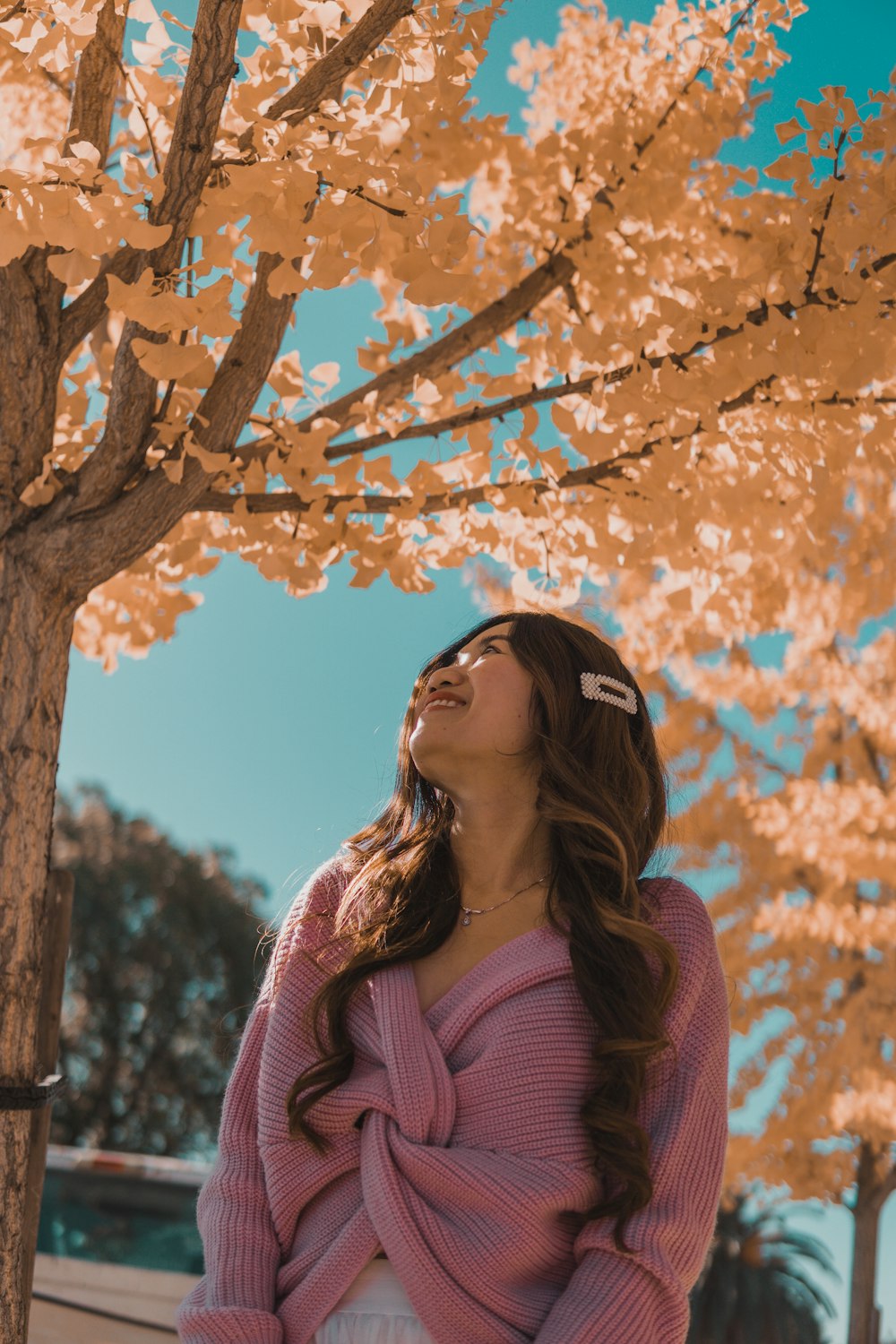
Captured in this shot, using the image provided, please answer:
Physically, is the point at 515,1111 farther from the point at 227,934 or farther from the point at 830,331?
the point at 227,934

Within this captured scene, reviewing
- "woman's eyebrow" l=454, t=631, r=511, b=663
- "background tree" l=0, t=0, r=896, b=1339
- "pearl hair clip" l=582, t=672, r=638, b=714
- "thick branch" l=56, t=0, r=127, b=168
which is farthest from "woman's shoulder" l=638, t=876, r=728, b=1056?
"thick branch" l=56, t=0, r=127, b=168

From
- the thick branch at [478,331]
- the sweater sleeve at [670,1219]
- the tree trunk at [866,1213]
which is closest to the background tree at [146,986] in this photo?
the tree trunk at [866,1213]

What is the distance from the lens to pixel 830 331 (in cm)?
226

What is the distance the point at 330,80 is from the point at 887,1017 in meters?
5.37

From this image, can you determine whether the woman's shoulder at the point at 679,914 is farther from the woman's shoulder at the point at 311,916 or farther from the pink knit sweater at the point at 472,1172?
the woman's shoulder at the point at 311,916

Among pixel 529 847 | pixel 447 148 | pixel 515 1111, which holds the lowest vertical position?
pixel 515 1111

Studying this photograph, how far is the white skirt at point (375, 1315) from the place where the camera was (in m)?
1.56

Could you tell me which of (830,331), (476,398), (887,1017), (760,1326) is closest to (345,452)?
(476,398)

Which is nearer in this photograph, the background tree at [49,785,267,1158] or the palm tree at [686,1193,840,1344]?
the palm tree at [686,1193,840,1344]

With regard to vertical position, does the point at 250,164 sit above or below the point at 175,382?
above

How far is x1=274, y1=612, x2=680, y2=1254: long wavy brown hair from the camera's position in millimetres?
1661

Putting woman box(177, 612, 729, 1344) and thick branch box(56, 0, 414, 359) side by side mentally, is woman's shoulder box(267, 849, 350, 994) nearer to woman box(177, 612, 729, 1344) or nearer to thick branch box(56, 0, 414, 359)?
woman box(177, 612, 729, 1344)

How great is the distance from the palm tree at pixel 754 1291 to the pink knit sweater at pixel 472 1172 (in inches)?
298

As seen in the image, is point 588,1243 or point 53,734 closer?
point 588,1243
